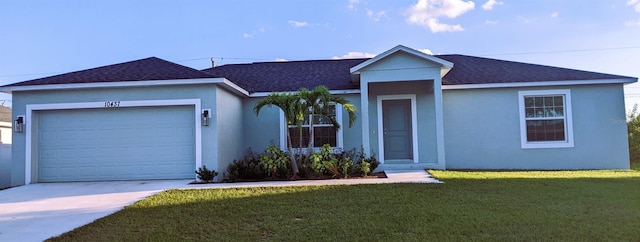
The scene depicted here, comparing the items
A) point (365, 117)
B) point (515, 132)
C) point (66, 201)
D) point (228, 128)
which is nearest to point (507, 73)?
point (515, 132)

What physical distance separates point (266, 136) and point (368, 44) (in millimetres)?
7615

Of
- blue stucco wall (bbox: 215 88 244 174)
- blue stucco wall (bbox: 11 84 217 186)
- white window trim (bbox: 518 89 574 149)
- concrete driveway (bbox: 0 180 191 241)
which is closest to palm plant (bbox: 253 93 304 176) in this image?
blue stucco wall (bbox: 215 88 244 174)

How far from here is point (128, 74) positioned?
10.0 metres

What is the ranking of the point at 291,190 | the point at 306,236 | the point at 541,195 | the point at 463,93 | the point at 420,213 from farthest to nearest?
the point at 463,93 → the point at 291,190 → the point at 541,195 → the point at 420,213 → the point at 306,236

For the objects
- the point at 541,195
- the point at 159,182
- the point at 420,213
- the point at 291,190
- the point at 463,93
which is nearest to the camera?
the point at 420,213

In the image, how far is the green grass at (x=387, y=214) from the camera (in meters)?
4.43

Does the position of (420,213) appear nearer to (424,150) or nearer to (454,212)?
(454,212)

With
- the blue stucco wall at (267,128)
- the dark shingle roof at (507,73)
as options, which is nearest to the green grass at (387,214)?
the blue stucco wall at (267,128)

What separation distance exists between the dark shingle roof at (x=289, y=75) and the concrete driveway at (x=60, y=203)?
14.9 feet

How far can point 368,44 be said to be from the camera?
17.3m

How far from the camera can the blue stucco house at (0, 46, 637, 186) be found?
31.9 feet

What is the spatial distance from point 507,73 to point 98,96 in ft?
38.1

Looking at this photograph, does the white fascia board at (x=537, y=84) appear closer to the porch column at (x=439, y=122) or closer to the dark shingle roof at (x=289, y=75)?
the porch column at (x=439, y=122)

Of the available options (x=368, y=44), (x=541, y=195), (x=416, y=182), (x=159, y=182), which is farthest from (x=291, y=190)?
(x=368, y=44)
